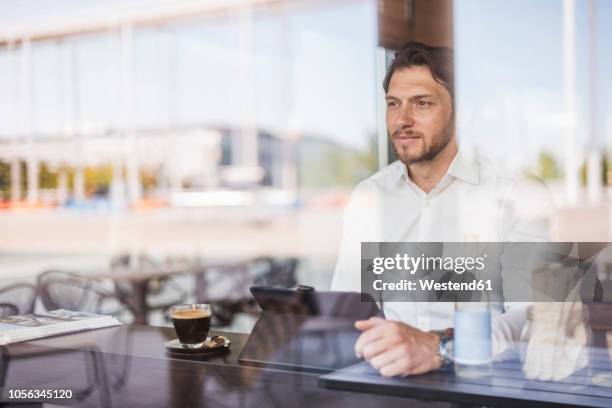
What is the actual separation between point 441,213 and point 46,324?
Result: 4.51ft

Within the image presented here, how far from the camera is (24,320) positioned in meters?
2.55

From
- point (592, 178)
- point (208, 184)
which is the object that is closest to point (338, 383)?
point (592, 178)

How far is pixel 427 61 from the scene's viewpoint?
9.23 feet

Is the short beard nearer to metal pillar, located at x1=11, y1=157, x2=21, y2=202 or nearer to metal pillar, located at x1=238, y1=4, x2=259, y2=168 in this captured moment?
metal pillar, located at x1=11, y1=157, x2=21, y2=202

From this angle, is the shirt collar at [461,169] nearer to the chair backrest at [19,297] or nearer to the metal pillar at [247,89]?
the chair backrest at [19,297]

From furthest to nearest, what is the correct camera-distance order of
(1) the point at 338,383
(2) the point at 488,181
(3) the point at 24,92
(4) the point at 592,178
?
1. (3) the point at 24,92
2. (4) the point at 592,178
3. (2) the point at 488,181
4. (1) the point at 338,383

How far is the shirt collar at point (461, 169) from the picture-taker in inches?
112

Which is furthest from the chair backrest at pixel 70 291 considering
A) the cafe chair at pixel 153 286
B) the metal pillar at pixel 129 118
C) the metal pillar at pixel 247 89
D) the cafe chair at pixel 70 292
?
the metal pillar at pixel 129 118

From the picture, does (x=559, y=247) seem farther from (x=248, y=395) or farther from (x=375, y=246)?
(x=248, y=395)

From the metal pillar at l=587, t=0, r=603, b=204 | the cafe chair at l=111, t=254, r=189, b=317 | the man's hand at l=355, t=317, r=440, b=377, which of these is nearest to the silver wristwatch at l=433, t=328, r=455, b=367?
the man's hand at l=355, t=317, r=440, b=377

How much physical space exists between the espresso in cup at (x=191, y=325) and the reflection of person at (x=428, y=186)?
622 millimetres

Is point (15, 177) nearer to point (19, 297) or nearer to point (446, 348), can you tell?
point (19, 297)

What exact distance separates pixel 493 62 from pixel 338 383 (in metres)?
2.46

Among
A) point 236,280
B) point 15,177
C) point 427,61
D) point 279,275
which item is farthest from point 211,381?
point 15,177
